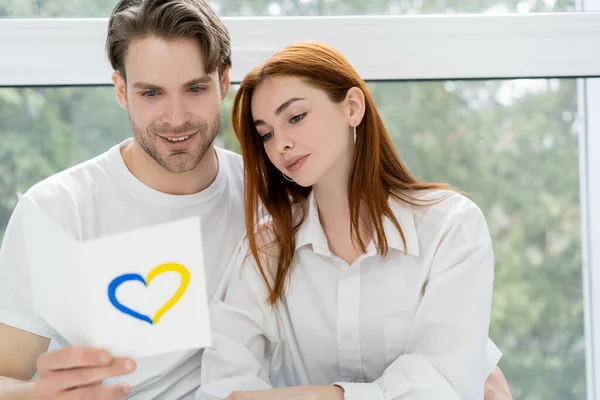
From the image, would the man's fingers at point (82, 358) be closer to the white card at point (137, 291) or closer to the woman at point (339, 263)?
the white card at point (137, 291)

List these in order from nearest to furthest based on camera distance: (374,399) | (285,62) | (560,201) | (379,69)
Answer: (374,399), (285,62), (379,69), (560,201)

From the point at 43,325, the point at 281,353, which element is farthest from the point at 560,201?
the point at 43,325

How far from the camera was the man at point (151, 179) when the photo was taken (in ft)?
5.20

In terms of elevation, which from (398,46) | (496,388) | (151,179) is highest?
(398,46)

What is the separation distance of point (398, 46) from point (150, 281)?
3.60ft

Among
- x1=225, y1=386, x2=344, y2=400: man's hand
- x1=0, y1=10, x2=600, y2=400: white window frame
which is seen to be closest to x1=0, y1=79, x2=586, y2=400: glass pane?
x1=0, y1=10, x2=600, y2=400: white window frame

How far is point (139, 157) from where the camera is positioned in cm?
174

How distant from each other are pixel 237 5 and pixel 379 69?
0.47 meters

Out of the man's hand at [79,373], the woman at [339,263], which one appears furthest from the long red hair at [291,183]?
the man's hand at [79,373]

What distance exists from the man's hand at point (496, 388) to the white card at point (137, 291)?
82 centimetres

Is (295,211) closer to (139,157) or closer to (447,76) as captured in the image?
(139,157)

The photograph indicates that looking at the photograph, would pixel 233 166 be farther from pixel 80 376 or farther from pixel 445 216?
pixel 80 376

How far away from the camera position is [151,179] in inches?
67.8

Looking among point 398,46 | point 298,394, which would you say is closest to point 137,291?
point 298,394
